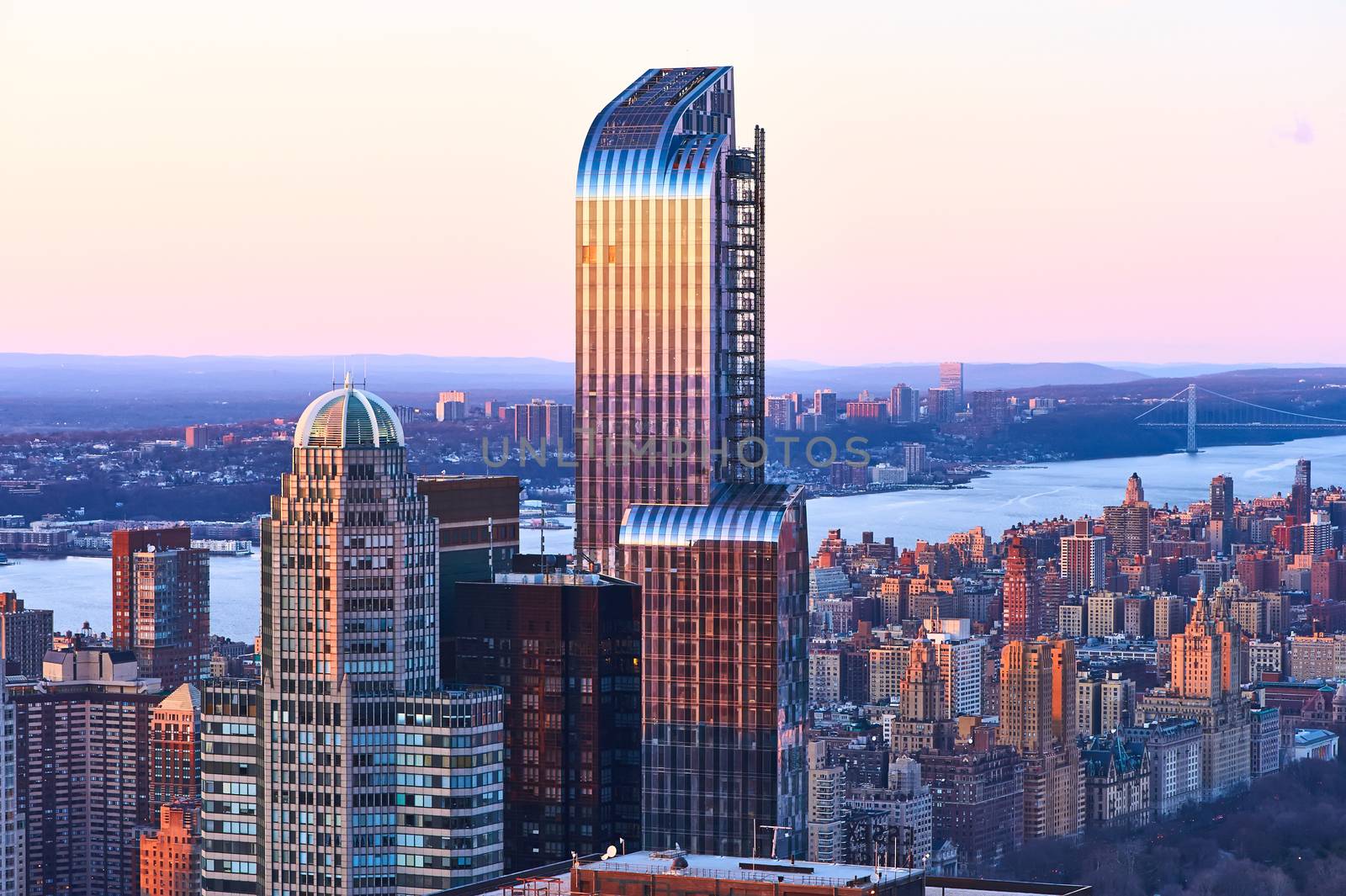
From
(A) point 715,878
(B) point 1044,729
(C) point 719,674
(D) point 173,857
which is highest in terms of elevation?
(C) point 719,674

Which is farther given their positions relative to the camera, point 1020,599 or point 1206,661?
point 1020,599

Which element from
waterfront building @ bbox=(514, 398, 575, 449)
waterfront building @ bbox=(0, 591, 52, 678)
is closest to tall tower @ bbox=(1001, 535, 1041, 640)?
waterfront building @ bbox=(514, 398, 575, 449)

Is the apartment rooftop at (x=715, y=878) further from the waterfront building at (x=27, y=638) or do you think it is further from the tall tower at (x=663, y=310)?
the waterfront building at (x=27, y=638)

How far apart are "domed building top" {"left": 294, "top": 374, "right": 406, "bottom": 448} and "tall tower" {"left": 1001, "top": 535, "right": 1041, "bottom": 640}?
374ft

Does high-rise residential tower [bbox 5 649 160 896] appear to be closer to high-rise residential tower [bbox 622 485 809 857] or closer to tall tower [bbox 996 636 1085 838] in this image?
tall tower [bbox 996 636 1085 838]

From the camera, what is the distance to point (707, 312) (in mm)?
71500

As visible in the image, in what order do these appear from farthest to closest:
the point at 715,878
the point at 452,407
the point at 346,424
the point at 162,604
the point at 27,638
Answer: the point at 452,407
the point at 162,604
the point at 27,638
the point at 346,424
the point at 715,878

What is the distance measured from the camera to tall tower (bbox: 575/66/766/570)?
7144cm

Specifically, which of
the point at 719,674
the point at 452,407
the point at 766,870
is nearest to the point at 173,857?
the point at 719,674

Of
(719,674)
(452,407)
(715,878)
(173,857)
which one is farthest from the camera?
(452,407)

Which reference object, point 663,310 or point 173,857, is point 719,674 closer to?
point 663,310

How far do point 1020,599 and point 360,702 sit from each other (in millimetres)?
123321

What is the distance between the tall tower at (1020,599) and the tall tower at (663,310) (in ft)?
342

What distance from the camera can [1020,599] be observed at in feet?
598
